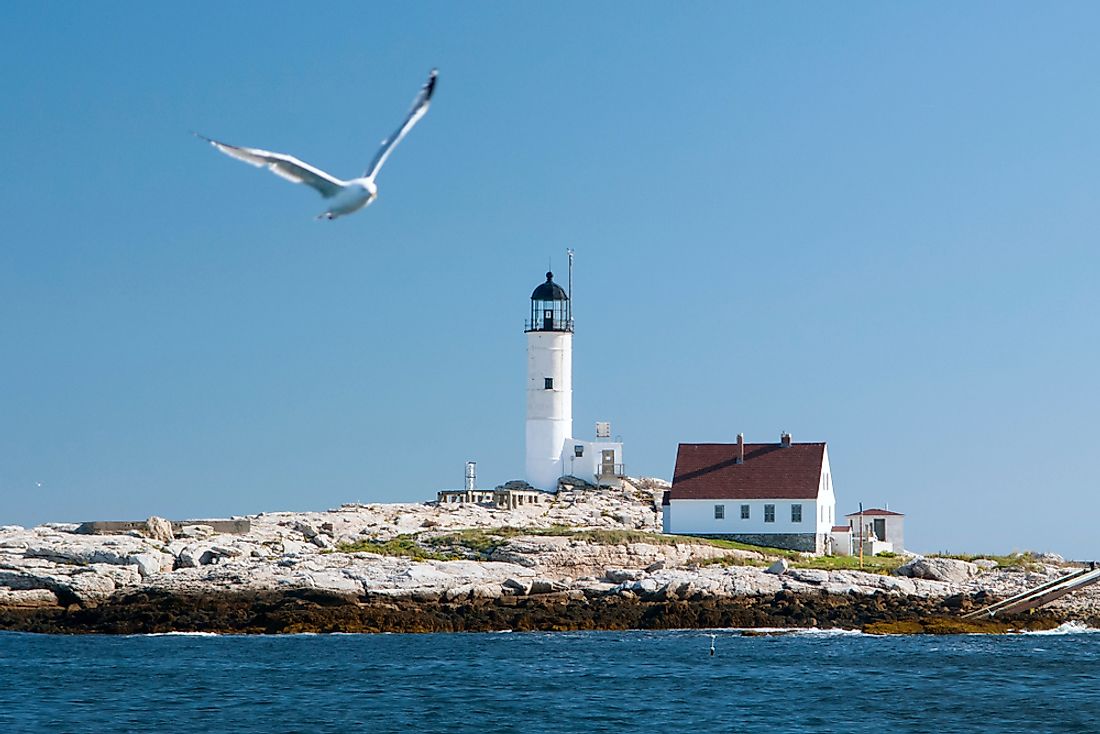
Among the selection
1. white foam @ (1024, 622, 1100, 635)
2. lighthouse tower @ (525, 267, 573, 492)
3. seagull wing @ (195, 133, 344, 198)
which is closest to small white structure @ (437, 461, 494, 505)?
lighthouse tower @ (525, 267, 573, 492)

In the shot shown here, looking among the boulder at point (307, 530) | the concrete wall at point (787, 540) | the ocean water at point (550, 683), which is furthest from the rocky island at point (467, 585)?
the concrete wall at point (787, 540)

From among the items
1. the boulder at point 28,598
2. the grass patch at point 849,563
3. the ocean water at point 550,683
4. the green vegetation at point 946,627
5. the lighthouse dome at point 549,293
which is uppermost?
the lighthouse dome at point 549,293

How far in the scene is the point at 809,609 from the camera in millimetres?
41125

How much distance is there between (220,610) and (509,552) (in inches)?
347

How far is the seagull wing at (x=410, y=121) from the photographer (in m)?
12.4

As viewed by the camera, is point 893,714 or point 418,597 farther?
point 418,597

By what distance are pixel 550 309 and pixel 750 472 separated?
15082 millimetres

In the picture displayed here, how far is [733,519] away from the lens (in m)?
52.2

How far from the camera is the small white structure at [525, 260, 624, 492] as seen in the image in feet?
208

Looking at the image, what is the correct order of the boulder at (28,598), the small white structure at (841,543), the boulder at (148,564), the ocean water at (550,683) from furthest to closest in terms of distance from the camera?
the small white structure at (841,543) → the boulder at (148,564) → the boulder at (28,598) → the ocean water at (550,683)

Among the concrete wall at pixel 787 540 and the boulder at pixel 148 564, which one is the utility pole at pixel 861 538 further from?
the boulder at pixel 148 564

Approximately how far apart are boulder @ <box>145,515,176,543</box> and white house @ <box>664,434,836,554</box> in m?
16.0

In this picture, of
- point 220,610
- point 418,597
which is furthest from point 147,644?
point 418,597

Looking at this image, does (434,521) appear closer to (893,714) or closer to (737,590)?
(737,590)
